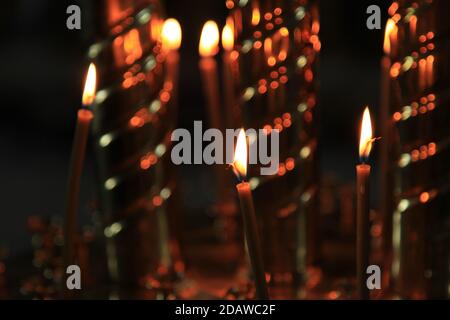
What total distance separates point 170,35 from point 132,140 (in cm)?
11

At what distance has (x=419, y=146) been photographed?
0.43 metres

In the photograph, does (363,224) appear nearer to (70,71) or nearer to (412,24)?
(412,24)

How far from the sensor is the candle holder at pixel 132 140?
1.41ft

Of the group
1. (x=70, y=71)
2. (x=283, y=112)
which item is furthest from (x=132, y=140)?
(x=70, y=71)

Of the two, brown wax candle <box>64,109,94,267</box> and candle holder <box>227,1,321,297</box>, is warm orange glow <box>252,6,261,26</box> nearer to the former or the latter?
candle holder <box>227,1,321,297</box>

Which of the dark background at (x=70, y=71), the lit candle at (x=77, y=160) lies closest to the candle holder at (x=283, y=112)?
the lit candle at (x=77, y=160)

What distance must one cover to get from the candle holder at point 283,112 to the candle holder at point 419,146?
0.04 meters

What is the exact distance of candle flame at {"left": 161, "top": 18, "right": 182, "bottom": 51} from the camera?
491 millimetres

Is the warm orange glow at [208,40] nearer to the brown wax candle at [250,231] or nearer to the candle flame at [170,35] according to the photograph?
the candle flame at [170,35]

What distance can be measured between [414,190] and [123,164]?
154 millimetres

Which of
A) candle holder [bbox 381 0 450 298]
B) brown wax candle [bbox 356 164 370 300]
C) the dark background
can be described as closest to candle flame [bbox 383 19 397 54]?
candle holder [bbox 381 0 450 298]

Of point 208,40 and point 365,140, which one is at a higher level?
point 208,40
